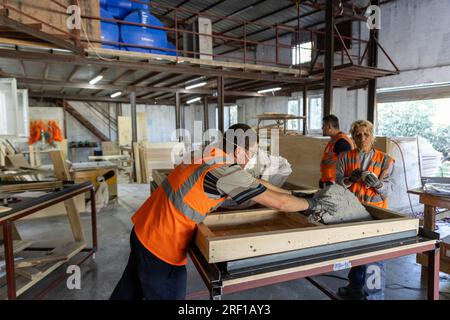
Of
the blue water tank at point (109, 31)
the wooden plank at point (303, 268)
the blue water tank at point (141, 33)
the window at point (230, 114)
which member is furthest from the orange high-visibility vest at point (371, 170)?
the window at point (230, 114)

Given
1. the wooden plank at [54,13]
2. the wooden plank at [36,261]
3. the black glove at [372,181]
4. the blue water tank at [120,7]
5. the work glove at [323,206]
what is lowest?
the wooden plank at [36,261]

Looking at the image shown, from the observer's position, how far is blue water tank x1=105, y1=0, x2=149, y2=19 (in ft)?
21.4

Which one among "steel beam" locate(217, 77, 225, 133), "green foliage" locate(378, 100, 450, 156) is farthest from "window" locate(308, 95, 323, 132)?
"steel beam" locate(217, 77, 225, 133)

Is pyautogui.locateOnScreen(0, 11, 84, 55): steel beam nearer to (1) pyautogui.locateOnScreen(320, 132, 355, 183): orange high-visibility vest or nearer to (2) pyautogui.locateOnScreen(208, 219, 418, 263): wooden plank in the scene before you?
(2) pyautogui.locateOnScreen(208, 219, 418, 263): wooden plank

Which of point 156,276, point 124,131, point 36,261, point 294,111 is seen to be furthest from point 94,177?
point 294,111

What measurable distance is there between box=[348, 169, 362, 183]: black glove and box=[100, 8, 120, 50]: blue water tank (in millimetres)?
5585

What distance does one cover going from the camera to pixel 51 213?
19.3ft

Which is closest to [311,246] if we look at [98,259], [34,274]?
[34,274]

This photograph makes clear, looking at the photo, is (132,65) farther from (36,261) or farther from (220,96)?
(36,261)

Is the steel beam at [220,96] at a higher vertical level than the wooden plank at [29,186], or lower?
higher

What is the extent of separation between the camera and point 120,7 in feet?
21.7

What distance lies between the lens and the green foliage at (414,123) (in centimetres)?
875

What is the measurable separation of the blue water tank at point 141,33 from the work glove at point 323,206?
5.83 m

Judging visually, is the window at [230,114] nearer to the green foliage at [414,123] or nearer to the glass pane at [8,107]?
the green foliage at [414,123]
